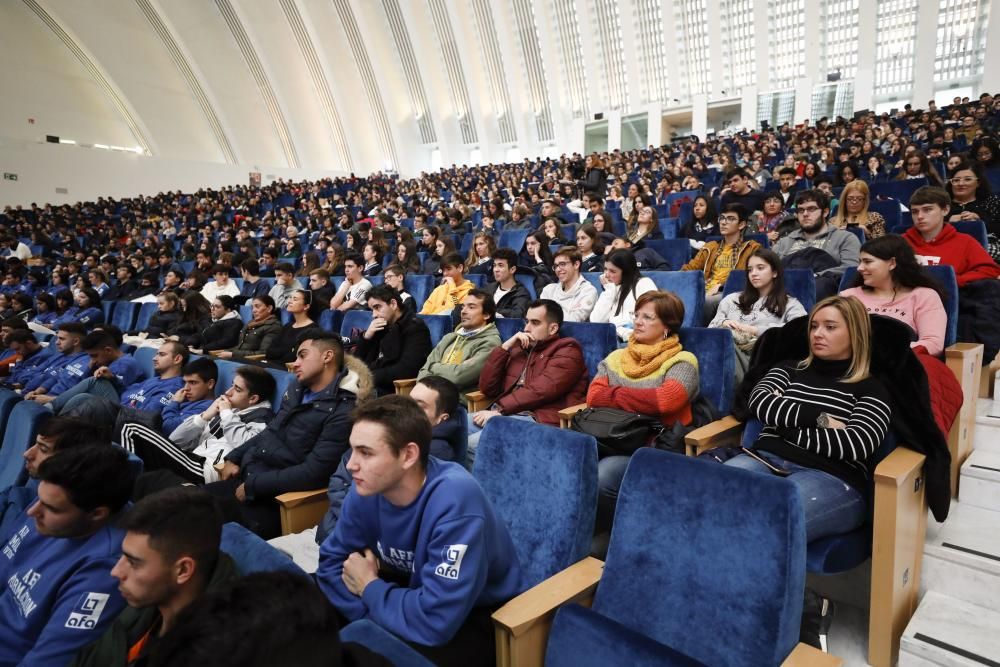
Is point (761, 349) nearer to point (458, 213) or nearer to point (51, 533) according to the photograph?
point (51, 533)

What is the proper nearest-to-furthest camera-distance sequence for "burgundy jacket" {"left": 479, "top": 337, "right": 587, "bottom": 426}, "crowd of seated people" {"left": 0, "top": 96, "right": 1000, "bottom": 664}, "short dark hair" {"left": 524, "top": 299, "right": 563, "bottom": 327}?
"crowd of seated people" {"left": 0, "top": 96, "right": 1000, "bottom": 664}, "burgundy jacket" {"left": 479, "top": 337, "right": 587, "bottom": 426}, "short dark hair" {"left": 524, "top": 299, "right": 563, "bottom": 327}

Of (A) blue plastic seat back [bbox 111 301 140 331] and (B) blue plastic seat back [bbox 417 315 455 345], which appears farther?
(A) blue plastic seat back [bbox 111 301 140 331]

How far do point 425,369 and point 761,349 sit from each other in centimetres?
179

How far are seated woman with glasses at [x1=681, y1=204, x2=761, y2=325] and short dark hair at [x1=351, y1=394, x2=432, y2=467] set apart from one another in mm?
2684

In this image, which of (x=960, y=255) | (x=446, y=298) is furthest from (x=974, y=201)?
(x=446, y=298)

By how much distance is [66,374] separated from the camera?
3.99 metres

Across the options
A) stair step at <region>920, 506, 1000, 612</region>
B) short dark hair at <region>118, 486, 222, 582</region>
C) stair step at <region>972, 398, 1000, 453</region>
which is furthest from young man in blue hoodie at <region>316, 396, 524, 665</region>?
stair step at <region>972, 398, 1000, 453</region>

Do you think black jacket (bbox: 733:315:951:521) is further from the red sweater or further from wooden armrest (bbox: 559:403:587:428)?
the red sweater

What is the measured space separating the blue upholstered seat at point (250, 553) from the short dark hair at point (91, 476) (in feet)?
1.43

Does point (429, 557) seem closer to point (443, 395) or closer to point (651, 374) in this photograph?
point (443, 395)

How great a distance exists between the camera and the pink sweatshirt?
2039 mm

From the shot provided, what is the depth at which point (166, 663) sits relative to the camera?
1.95 feet

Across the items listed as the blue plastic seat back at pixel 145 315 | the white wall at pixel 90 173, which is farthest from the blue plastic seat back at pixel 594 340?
the white wall at pixel 90 173

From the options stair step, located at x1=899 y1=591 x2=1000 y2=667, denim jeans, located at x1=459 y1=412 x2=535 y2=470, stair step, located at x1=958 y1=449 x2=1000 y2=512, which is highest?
denim jeans, located at x1=459 y1=412 x2=535 y2=470
